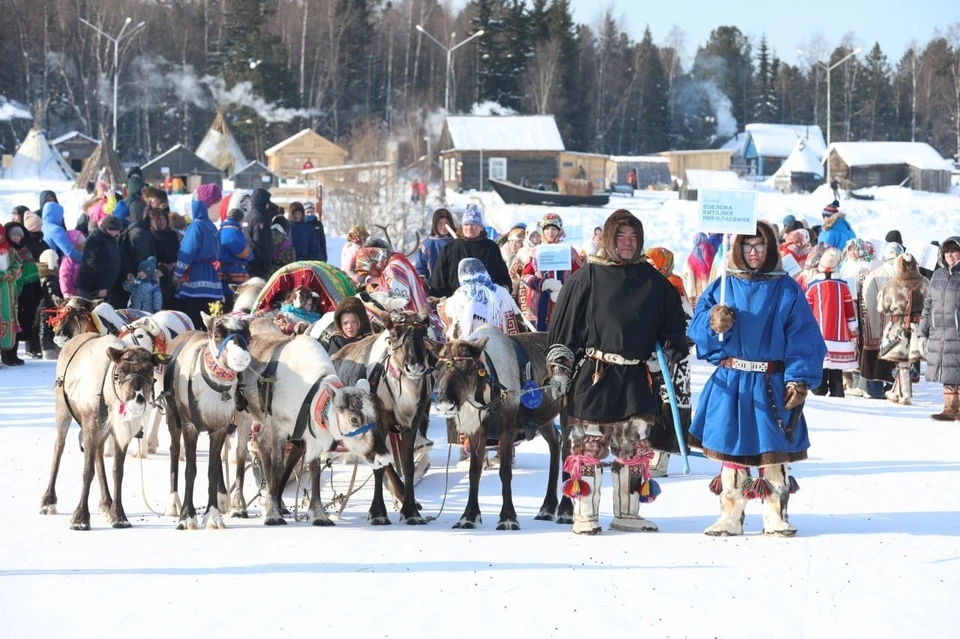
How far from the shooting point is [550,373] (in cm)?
788

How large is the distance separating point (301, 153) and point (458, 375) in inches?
2777

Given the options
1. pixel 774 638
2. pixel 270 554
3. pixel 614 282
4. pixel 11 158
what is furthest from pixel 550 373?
pixel 11 158

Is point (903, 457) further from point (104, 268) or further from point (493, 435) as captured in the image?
point (104, 268)

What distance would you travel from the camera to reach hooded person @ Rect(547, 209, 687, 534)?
25.1 ft

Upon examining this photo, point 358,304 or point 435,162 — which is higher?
point 435,162

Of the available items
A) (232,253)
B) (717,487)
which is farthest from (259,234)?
(717,487)

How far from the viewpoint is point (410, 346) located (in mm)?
8180

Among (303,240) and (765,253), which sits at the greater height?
(303,240)

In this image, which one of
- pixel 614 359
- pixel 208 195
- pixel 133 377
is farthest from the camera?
pixel 208 195

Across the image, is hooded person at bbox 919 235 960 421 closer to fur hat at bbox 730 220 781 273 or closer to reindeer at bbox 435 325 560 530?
reindeer at bbox 435 325 560 530

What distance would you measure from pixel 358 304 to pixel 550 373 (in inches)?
89.3

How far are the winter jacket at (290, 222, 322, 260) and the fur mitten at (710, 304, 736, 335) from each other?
1065 cm

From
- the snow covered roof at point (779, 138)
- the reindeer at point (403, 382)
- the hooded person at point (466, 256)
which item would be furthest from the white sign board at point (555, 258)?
the snow covered roof at point (779, 138)

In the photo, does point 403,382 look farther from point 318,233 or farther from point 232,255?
point 318,233
